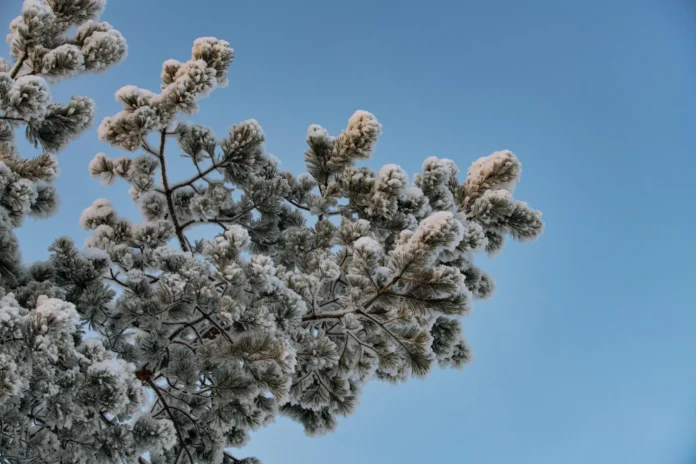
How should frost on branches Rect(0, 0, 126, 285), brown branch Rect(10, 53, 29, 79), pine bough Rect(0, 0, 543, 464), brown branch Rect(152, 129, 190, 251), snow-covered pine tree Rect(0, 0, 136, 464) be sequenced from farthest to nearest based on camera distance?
1. brown branch Rect(152, 129, 190, 251)
2. brown branch Rect(10, 53, 29, 79)
3. frost on branches Rect(0, 0, 126, 285)
4. pine bough Rect(0, 0, 543, 464)
5. snow-covered pine tree Rect(0, 0, 136, 464)

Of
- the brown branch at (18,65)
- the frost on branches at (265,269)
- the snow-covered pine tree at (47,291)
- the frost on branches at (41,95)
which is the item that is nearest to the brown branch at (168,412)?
the frost on branches at (265,269)

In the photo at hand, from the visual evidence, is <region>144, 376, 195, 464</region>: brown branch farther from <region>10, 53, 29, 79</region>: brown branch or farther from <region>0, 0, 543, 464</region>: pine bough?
<region>10, 53, 29, 79</region>: brown branch

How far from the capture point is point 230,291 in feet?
11.8

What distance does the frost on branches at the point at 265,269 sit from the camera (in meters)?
3.53

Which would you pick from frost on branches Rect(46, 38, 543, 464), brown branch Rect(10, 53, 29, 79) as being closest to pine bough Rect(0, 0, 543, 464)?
Result: frost on branches Rect(46, 38, 543, 464)

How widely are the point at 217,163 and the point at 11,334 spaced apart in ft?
7.50

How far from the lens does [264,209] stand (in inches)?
192

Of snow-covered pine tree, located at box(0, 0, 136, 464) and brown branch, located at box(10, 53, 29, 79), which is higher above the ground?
brown branch, located at box(10, 53, 29, 79)

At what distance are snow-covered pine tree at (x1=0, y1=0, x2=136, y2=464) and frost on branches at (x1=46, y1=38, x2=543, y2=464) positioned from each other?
15cm

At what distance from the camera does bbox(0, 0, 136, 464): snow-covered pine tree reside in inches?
109

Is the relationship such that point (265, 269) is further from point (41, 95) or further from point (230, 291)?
point (41, 95)

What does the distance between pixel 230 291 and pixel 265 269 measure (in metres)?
0.32

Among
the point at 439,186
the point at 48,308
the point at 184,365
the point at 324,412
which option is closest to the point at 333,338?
the point at 324,412

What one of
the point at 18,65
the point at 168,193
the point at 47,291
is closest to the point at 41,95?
the point at 18,65
